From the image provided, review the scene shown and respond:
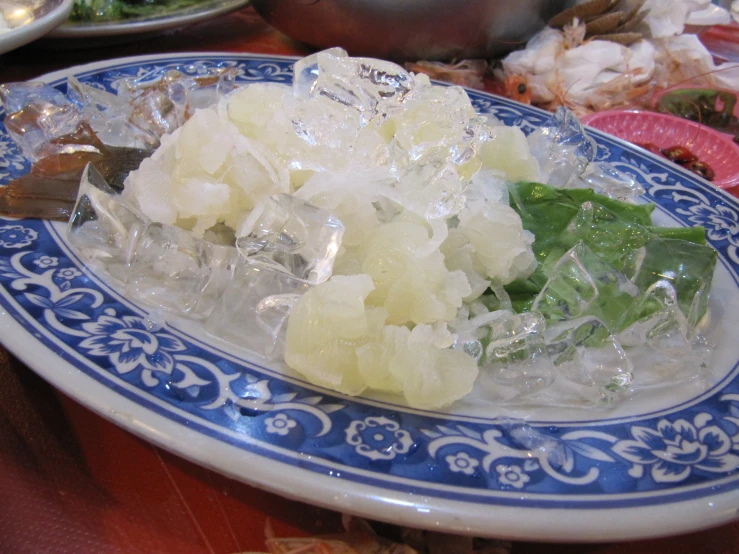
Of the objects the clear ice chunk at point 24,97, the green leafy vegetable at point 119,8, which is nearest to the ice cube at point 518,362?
the clear ice chunk at point 24,97

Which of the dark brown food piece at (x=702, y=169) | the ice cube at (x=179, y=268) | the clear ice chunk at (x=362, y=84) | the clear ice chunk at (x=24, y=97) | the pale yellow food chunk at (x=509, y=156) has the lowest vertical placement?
the dark brown food piece at (x=702, y=169)

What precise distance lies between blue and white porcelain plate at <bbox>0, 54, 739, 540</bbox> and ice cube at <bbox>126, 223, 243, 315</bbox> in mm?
45

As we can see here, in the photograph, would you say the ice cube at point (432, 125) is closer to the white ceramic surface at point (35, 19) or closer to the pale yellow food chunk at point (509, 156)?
the pale yellow food chunk at point (509, 156)

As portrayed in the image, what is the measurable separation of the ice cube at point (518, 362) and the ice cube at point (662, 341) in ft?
0.60

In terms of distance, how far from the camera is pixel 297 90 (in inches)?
46.5

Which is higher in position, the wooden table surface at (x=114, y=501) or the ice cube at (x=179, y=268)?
the ice cube at (x=179, y=268)

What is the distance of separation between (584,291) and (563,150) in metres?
0.47

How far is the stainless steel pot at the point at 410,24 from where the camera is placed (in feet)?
6.21

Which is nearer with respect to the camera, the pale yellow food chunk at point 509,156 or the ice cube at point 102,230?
the ice cube at point 102,230

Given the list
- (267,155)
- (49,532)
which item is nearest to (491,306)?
(267,155)

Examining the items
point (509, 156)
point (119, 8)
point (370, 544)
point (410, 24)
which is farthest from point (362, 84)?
point (119, 8)

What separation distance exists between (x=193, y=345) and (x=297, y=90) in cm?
65

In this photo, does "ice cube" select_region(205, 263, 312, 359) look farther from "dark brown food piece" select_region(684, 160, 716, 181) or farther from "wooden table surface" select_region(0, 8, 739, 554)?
"dark brown food piece" select_region(684, 160, 716, 181)

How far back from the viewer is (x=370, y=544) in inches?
28.9
